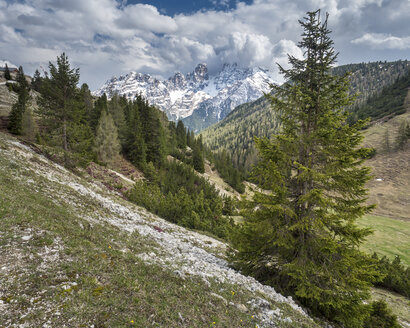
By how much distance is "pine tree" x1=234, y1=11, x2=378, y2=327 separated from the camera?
9617mm

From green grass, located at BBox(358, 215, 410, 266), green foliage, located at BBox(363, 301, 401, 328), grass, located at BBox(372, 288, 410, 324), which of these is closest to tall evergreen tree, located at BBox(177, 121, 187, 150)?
green grass, located at BBox(358, 215, 410, 266)

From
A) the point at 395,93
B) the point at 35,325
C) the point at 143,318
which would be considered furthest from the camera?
the point at 395,93

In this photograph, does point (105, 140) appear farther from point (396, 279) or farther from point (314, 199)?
point (396, 279)

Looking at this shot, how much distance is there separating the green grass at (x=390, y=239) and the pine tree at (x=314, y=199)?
2978cm

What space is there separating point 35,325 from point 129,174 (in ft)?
151

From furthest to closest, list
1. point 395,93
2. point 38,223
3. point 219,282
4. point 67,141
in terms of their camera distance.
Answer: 1. point 395,93
2. point 67,141
3. point 219,282
4. point 38,223

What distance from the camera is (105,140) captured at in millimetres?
45469

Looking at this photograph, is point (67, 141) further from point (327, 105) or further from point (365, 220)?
point (365, 220)

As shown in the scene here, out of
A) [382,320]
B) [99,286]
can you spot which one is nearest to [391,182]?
[382,320]

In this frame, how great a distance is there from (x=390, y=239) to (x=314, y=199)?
5170 centimetres

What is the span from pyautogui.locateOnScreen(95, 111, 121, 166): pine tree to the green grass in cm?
5347

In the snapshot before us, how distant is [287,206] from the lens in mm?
10570

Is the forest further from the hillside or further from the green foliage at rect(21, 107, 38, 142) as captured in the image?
the hillside

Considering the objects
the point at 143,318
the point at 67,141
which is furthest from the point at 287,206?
the point at 67,141
